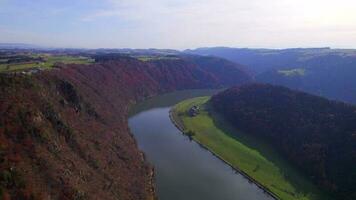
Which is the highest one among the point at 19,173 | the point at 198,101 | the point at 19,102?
the point at 19,102

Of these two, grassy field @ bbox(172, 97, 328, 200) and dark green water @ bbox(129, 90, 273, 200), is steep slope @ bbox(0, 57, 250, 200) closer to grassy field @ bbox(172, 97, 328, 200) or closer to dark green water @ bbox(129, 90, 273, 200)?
dark green water @ bbox(129, 90, 273, 200)

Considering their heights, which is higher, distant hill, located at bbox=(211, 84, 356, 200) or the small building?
distant hill, located at bbox=(211, 84, 356, 200)

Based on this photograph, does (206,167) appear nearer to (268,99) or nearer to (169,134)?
(169,134)

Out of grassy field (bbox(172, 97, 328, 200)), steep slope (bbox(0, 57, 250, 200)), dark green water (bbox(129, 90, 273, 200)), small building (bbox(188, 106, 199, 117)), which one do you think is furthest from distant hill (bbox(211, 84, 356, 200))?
steep slope (bbox(0, 57, 250, 200))

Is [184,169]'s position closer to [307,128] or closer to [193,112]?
[307,128]

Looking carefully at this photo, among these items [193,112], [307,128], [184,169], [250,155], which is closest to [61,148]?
[184,169]

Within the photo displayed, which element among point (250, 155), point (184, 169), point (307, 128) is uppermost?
point (307, 128)

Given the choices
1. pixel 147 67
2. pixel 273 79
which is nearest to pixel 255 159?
pixel 147 67
